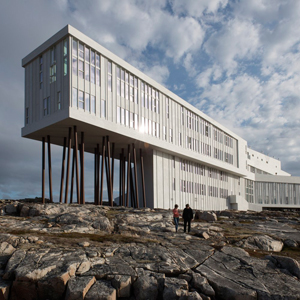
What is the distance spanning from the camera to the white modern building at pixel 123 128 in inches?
1357

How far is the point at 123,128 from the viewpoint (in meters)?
38.5

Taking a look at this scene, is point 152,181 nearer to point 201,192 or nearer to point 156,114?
point 156,114

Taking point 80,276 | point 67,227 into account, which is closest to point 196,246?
point 80,276

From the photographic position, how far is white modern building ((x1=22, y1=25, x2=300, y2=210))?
3447 centimetres

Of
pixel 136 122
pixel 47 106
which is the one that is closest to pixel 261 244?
pixel 136 122

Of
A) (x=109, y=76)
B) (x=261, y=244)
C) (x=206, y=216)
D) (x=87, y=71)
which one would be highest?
(x=109, y=76)

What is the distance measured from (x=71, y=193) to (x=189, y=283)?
82.9 ft

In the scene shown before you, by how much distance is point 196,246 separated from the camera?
1808cm

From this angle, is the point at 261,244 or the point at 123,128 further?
the point at 123,128

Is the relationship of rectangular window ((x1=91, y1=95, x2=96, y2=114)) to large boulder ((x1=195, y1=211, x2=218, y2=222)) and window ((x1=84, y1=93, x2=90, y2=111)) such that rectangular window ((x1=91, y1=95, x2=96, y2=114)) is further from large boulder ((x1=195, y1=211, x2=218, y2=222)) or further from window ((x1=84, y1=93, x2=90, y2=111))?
large boulder ((x1=195, y1=211, x2=218, y2=222))

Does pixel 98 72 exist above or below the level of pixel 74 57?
below

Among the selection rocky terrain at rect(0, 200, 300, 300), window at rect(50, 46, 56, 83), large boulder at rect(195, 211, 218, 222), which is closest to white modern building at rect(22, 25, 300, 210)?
window at rect(50, 46, 56, 83)

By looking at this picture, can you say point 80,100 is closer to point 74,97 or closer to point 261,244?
point 74,97

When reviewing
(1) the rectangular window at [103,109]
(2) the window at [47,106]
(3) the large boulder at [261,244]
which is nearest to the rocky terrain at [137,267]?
(3) the large boulder at [261,244]
